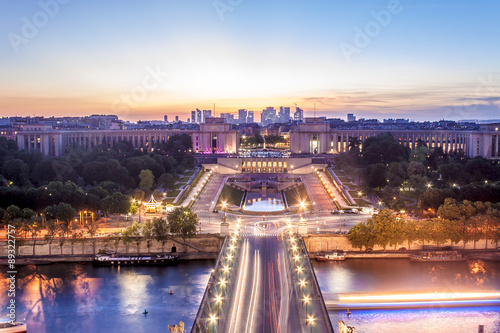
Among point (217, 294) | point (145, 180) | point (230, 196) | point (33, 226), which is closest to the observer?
point (217, 294)

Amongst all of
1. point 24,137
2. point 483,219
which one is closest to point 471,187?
point 483,219

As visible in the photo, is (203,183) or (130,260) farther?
(203,183)

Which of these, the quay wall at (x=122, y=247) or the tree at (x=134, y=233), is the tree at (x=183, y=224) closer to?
the quay wall at (x=122, y=247)

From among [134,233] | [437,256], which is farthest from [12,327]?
[437,256]

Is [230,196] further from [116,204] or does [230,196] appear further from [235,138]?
[235,138]

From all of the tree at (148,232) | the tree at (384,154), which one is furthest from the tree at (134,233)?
the tree at (384,154)

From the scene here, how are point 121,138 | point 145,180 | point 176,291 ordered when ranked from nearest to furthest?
1. point 176,291
2. point 145,180
3. point 121,138

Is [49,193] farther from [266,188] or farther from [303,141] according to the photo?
[303,141]

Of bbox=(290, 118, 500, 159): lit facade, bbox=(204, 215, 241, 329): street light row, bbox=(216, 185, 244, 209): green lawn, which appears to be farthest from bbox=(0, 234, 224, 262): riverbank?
bbox=(290, 118, 500, 159): lit facade
